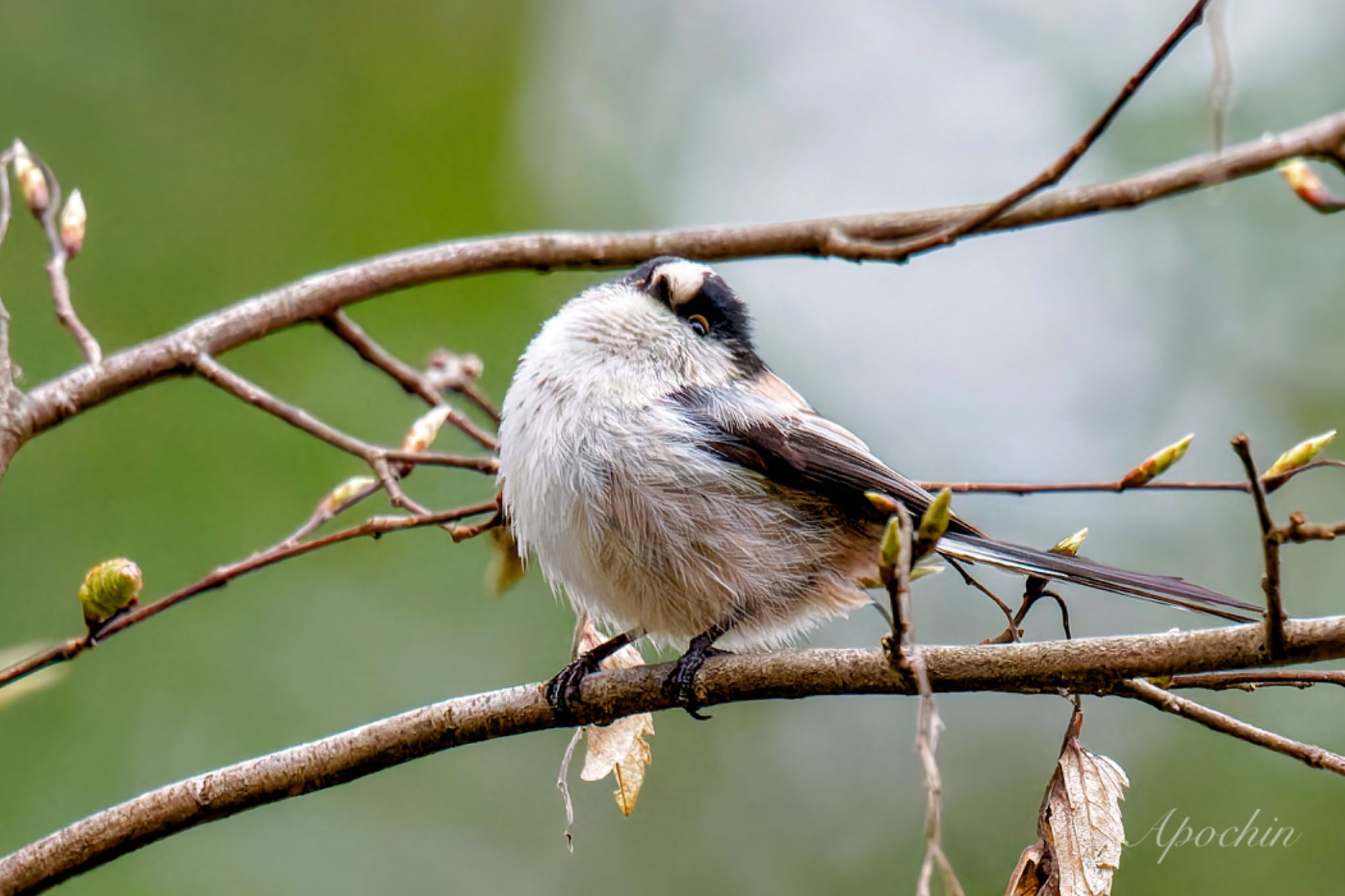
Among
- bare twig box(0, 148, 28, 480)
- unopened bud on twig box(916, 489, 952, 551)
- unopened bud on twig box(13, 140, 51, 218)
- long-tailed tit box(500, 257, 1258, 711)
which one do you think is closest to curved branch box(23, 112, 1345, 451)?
bare twig box(0, 148, 28, 480)

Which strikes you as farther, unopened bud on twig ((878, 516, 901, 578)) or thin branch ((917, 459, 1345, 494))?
thin branch ((917, 459, 1345, 494))

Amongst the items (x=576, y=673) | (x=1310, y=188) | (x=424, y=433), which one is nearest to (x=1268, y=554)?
(x=1310, y=188)

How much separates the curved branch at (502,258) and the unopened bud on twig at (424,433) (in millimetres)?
434

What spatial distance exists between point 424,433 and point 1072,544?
1.56 metres

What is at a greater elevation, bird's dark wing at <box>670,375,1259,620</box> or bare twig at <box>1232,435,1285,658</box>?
bare twig at <box>1232,435,1285,658</box>

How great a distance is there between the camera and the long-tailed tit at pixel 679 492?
9.02 feet

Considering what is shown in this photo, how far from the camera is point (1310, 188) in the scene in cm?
208

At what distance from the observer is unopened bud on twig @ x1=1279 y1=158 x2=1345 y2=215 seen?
1.99m

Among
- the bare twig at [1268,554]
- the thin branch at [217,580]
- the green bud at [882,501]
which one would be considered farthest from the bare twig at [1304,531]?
the thin branch at [217,580]

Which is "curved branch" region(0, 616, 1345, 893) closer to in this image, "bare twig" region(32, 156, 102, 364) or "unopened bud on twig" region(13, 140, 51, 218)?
"bare twig" region(32, 156, 102, 364)

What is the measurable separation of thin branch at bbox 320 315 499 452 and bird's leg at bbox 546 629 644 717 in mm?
621

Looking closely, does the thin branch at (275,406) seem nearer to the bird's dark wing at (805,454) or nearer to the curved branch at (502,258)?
the curved branch at (502,258)

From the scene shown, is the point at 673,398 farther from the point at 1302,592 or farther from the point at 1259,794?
the point at 1302,592

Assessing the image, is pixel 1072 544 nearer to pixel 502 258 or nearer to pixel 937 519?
pixel 937 519
